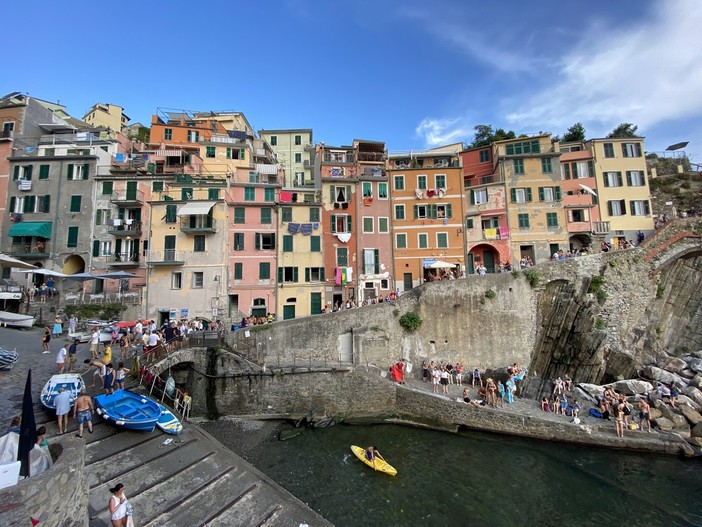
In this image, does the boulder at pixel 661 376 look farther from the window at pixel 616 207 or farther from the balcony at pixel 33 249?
the balcony at pixel 33 249

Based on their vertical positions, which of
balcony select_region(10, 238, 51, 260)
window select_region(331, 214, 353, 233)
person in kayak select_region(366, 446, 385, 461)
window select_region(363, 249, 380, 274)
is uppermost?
window select_region(331, 214, 353, 233)

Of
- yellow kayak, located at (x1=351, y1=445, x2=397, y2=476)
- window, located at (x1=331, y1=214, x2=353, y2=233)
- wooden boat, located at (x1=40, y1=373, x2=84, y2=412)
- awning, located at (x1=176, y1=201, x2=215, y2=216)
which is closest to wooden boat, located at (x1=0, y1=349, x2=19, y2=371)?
wooden boat, located at (x1=40, y1=373, x2=84, y2=412)

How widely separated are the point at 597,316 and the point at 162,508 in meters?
27.6

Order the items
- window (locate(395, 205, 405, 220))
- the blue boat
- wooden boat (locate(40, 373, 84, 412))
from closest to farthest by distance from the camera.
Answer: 1. wooden boat (locate(40, 373, 84, 412))
2. the blue boat
3. window (locate(395, 205, 405, 220))

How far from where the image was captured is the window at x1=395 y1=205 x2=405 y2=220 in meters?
32.7

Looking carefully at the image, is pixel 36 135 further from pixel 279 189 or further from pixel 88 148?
pixel 279 189

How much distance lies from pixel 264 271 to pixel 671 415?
28.3 metres

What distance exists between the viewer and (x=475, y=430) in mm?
19875

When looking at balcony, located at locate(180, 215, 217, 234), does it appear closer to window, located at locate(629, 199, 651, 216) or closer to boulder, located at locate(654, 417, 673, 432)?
boulder, located at locate(654, 417, 673, 432)

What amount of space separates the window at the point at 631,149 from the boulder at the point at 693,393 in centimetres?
2237

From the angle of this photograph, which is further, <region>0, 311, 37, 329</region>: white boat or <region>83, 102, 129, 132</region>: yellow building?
<region>83, 102, 129, 132</region>: yellow building

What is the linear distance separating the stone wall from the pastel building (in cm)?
2702

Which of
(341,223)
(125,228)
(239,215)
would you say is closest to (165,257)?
(125,228)

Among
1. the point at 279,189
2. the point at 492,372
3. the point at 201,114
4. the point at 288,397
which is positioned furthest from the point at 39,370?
the point at 201,114
